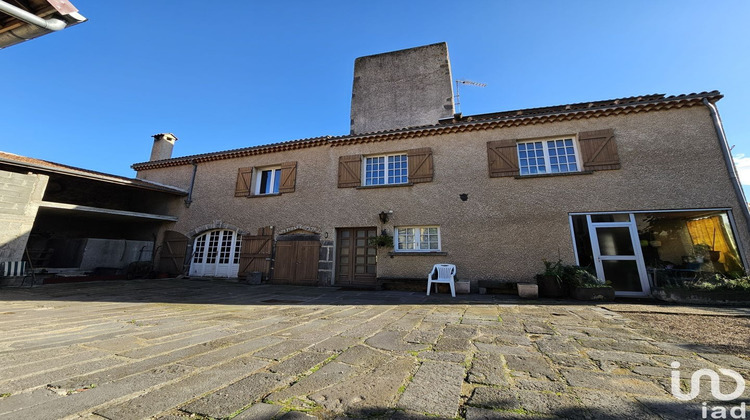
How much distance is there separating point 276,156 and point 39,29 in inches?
289

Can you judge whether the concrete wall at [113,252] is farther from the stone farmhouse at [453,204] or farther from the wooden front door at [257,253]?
the wooden front door at [257,253]

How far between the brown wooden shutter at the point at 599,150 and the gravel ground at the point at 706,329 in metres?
4.15

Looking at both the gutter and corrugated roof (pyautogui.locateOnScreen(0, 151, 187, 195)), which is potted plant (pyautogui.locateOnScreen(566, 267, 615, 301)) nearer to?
the gutter

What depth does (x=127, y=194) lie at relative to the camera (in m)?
11.8

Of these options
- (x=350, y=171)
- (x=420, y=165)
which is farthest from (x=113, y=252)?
(x=420, y=165)

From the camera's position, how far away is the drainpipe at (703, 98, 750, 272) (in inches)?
231

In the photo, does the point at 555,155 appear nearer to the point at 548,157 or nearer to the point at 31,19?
the point at 548,157

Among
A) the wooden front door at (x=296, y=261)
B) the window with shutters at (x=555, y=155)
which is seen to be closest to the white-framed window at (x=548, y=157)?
the window with shutters at (x=555, y=155)

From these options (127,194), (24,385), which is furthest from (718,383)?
(127,194)

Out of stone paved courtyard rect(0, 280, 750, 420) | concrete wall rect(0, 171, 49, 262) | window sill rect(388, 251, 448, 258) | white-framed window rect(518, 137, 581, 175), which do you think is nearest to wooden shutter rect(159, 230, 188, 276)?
concrete wall rect(0, 171, 49, 262)

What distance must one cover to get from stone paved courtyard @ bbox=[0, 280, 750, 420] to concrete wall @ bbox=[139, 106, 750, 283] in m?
3.63

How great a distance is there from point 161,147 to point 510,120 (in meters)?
14.5

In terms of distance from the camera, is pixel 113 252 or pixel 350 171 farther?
pixel 113 252

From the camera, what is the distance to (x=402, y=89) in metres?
12.2
